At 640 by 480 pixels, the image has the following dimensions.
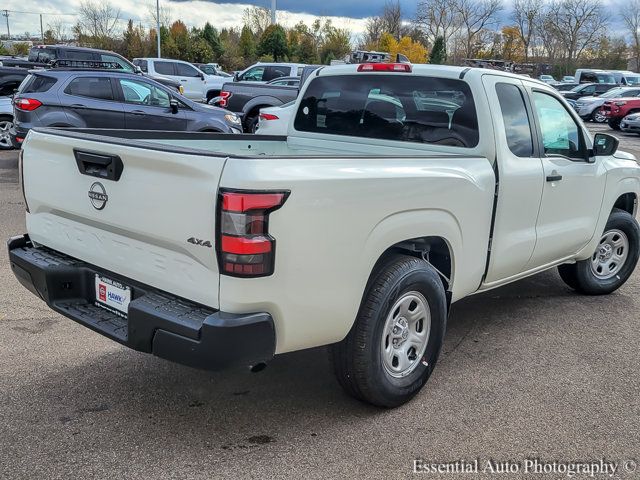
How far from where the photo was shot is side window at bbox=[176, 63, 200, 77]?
A: 909 inches

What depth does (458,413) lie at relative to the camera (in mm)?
3576

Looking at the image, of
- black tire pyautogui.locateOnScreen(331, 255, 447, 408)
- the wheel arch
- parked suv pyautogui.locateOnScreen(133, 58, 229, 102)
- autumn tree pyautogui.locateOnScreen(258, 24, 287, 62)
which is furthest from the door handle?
autumn tree pyautogui.locateOnScreen(258, 24, 287, 62)

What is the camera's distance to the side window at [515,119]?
167 inches

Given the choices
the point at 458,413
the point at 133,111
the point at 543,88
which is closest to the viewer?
the point at 458,413

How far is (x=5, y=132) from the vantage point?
13.2m

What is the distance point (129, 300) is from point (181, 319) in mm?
476

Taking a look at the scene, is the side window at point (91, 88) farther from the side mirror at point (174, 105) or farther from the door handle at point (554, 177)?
the door handle at point (554, 177)

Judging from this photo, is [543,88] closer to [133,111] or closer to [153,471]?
[153,471]

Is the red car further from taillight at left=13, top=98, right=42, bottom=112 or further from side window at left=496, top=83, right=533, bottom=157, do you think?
side window at left=496, top=83, right=533, bottom=157

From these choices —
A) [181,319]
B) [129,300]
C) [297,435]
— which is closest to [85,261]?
[129,300]

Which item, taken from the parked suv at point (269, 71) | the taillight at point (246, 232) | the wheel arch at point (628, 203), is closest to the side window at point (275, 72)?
the parked suv at point (269, 71)

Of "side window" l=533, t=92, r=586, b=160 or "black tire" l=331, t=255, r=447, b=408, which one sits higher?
"side window" l=533, t=92, r=586, b=160

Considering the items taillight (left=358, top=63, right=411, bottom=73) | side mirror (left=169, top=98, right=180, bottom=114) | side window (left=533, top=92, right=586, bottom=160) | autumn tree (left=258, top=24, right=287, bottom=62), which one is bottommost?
side mirror (left=169, top=98, right=180, bottom=114)

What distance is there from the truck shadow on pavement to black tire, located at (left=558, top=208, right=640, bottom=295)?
1225 mm
